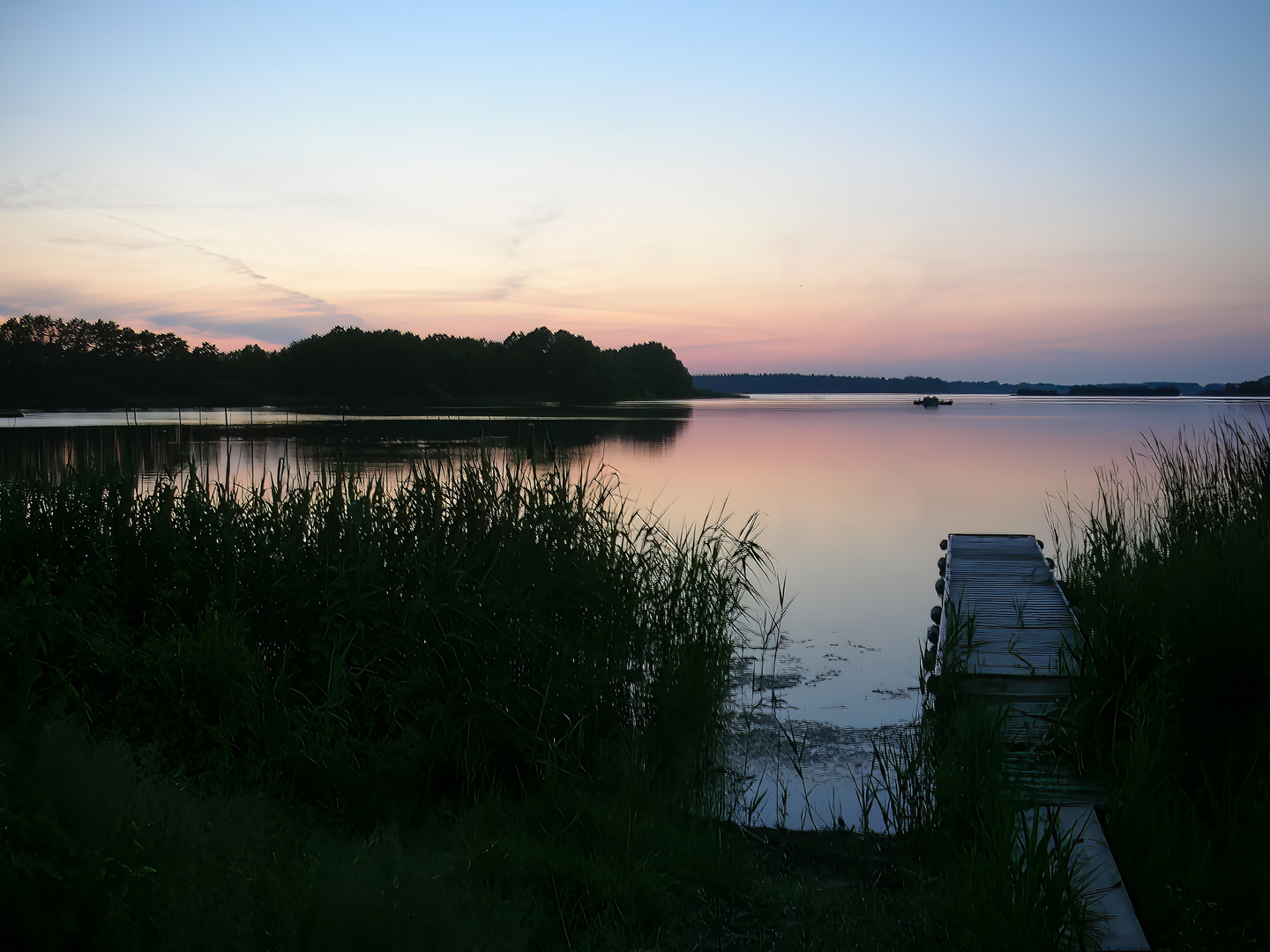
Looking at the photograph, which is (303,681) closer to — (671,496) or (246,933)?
(246,933)

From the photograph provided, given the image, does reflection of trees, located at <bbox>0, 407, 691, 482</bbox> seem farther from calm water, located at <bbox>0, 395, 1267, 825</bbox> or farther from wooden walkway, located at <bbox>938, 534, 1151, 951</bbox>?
wooden walkway, located at <bbox>938, 534, 1151, 951</bbox>

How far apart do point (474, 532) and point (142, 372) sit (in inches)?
1844

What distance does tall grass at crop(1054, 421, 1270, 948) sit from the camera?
360cm

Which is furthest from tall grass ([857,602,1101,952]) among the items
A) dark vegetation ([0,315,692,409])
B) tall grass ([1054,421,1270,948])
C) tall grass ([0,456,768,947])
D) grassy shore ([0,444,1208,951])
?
dark vegetation ([0,315,692,409])

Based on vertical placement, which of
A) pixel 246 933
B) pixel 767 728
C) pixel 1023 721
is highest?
pixel 246 933

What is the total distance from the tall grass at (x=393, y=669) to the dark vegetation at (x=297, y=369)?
24981 mm

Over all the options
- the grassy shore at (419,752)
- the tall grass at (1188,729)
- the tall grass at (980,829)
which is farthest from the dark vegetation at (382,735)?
the tall grass at (1188,729)

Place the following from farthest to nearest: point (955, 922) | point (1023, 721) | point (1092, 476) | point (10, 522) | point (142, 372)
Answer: point (142, 372) → point (1092, 476) → point (10, 522) → point (1023, 721) → point (955, 922)

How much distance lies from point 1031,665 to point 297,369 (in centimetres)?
Answer: 5893

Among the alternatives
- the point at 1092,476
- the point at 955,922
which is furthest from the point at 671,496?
the point at 955,922

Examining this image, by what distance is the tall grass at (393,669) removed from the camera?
4074 mm

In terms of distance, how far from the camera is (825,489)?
24.1 meters

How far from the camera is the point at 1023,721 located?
5.64 metres

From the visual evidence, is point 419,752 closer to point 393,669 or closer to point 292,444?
point 393,669
